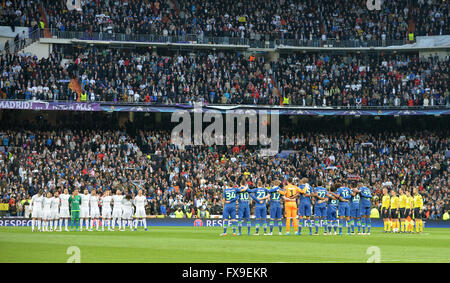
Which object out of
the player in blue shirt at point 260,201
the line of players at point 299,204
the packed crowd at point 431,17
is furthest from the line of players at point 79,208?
the packed crowd at point 431,17

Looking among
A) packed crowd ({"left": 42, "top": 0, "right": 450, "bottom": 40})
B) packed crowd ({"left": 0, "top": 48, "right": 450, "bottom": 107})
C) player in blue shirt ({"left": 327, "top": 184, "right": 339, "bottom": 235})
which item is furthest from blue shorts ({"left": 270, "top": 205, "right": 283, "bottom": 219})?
packed crowd ({"left": 42, "top": 0, "right": 450, "bottom": 40})

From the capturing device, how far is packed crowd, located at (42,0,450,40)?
59500 mm

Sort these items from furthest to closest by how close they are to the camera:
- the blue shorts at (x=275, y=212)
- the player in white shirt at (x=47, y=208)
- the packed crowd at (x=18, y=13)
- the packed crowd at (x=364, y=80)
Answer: the packed crowd at (x=364, y=80) → the packed crowd at (x=18, y=13) → the player in white shirt at (x=47, y=208) → the blue shorts at (x=275, y=212)

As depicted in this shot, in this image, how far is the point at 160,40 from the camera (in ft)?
195

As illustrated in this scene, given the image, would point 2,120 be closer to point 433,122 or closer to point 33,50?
point 33,50

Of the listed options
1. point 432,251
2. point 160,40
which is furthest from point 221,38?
point 432,251

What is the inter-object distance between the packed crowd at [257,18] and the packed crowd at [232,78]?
6.61 feet

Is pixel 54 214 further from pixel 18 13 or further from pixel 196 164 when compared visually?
pixel 18 13

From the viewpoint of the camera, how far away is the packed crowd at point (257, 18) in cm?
5950

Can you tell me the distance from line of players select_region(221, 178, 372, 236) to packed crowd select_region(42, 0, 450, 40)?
32.2 m

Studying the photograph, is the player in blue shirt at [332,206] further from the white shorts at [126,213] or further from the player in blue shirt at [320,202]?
the white shorts at [126,213]

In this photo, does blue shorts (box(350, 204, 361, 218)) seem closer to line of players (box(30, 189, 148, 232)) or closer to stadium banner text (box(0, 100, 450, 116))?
line of players (box(30, 189, 148, 232))

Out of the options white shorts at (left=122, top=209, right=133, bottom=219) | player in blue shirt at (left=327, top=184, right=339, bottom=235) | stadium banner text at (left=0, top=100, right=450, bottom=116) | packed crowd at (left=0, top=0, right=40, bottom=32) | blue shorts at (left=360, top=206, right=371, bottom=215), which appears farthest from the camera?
packed crowd at (left=0, top=0, right=40, bottom=32)

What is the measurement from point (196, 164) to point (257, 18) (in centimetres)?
1775
